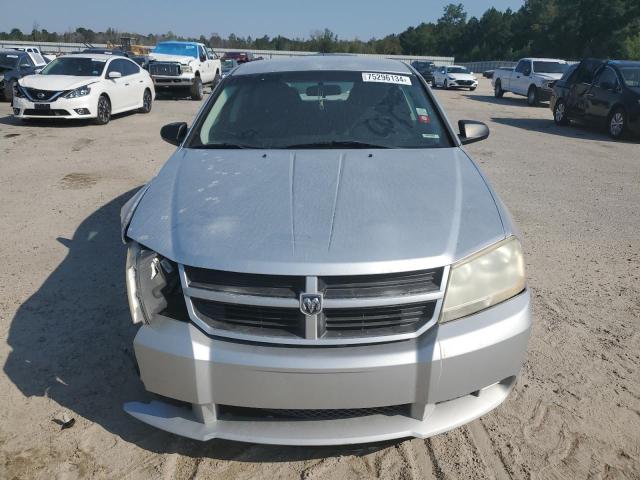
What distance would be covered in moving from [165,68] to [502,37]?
8878cm

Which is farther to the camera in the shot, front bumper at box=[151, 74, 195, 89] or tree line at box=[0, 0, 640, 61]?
tree line at box=[0, 0, 640, 61]

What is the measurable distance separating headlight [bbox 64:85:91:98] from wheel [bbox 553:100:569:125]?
11684mm

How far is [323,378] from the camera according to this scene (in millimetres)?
2086

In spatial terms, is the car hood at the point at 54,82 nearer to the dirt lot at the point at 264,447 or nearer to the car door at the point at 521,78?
the dirt lot at the point at 264,447

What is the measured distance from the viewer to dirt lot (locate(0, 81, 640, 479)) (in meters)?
2.46

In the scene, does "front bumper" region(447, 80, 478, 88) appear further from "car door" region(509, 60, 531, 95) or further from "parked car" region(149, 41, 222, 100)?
"parked car" region(149, 41, 222, 100)

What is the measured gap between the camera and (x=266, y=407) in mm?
2154

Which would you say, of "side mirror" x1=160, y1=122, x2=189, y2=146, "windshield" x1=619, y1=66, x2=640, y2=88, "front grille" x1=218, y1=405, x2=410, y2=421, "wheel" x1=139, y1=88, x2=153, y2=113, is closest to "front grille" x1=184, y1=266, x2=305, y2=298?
"front grille" x1=218, y1=405, x2=410, y2=421

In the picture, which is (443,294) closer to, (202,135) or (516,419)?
(516,419)

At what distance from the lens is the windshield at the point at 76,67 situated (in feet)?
42.1

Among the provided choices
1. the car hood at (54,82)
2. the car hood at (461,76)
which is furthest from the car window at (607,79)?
the car hood at (461,76)

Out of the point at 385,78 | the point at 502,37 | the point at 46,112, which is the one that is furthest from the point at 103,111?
the point at 502,37

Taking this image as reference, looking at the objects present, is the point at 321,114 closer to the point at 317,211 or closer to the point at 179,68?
the point at 317,211

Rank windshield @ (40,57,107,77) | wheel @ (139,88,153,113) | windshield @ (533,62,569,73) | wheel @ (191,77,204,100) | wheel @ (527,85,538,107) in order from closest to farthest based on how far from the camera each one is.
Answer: windshield @ (40,57,107,77)
wheel @ (139,88,153,113)
wheel @ (191,77,204,100)
wheel @ (527,85,538,107)
windshield @ (533,62,569,73)
